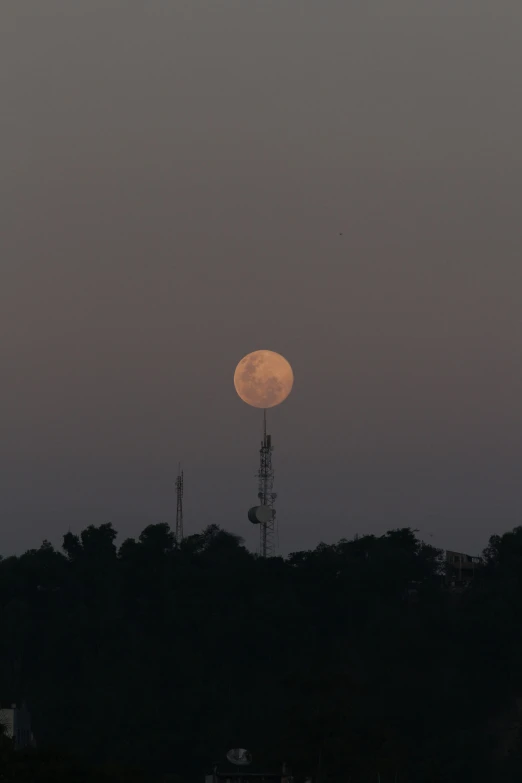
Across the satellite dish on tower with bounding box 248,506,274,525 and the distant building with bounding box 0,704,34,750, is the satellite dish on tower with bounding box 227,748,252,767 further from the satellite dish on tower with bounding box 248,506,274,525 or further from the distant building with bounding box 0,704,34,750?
the satellite dish on tower with bounding box 248,506,274,525

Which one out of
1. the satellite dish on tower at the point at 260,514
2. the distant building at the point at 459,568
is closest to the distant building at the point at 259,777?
the satellite dish on tower at the point at 260,514

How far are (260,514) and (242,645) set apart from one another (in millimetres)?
17938

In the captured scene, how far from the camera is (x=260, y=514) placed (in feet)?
494

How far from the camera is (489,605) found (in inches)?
5999

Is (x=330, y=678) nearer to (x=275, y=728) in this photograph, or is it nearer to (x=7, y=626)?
(x=275, y=728)

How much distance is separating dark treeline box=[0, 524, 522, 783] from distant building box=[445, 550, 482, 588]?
4085mm

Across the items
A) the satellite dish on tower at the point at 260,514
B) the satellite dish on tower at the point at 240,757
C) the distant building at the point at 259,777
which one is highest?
the satellite dish on tower at the point at 260,514

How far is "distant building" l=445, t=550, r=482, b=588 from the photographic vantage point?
177 meters

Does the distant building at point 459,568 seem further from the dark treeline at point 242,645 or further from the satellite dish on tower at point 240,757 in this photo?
the satellite dish on tower at point 240,757

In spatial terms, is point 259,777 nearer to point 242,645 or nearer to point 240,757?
point 240,757

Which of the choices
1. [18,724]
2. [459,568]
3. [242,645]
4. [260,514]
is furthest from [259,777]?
[459,568]

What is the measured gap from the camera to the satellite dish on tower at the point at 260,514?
150 meters

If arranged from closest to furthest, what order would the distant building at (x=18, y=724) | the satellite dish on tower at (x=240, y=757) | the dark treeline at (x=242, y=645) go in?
1. the satellite dish on tower at (x=240, y=757)
2. the distant building at (x=18, y=724)
3. the dark treeline at (x=242, y=645)

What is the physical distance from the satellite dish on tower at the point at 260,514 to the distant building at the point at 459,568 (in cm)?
3272
